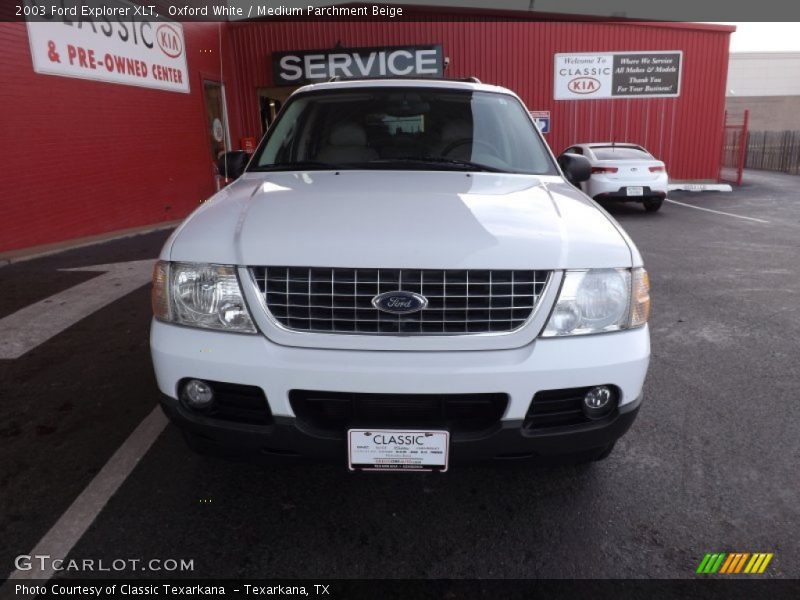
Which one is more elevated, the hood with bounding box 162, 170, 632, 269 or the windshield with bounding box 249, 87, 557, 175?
the windshield with bounding box 249, 87, 557, 175

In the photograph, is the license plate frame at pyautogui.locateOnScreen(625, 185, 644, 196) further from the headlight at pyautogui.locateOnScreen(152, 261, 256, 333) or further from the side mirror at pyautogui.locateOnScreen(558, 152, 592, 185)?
the headlight at pyautogui.locateOnScreen(152, 261, 256, 333)

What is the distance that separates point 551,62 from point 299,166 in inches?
532

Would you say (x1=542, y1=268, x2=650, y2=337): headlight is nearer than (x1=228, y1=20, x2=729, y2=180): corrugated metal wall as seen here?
Yes


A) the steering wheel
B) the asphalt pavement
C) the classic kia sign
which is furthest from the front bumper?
the classic kia sign

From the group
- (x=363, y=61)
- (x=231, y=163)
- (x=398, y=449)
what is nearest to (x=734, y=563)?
(x=398, y=449)

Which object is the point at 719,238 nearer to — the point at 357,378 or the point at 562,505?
the point at 562,505

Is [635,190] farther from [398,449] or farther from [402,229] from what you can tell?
[398,449]

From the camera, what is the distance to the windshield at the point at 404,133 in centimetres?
309

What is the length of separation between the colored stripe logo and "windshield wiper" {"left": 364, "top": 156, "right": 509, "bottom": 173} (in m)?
1.92

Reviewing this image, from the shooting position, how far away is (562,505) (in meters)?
2.34

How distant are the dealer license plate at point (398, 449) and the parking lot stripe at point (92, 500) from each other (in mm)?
1126

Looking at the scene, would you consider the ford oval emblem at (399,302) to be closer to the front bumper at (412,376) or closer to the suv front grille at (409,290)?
the suv front grille at (409,290)

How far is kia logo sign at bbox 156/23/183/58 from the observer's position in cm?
1019

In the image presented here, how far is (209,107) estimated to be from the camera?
40.7ft
